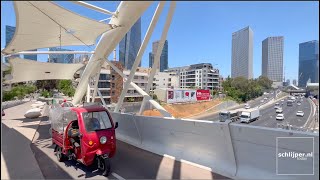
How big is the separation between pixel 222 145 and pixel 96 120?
3.86 metres

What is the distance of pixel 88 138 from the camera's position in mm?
6629

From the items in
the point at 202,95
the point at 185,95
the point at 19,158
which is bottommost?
the point at 202,95

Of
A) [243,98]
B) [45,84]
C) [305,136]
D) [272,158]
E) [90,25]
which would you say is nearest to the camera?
[305,136]

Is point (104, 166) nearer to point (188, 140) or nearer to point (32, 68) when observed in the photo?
point (188, 140)

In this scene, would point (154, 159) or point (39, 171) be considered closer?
point (39, 171)

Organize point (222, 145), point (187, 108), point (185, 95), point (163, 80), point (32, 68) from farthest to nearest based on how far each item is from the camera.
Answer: point (163, 80), point (185, 95), point (187, 108), point (32, 68), point (222, 145)

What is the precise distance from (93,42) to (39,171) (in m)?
9.54

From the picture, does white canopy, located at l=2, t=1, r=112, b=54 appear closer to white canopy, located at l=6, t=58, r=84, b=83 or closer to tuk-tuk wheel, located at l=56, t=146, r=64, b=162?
white canopy, located at l=6, t=58, r=84, b=83

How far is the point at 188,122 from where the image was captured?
24.8 feet

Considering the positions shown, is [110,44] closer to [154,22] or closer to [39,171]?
[154,22]

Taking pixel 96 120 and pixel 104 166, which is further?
pixel 96 120

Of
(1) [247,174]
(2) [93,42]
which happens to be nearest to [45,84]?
(2) [93,42]

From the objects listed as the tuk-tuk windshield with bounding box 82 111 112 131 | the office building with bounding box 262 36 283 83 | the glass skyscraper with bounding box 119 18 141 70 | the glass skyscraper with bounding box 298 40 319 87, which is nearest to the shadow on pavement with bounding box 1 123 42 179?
the tuk-tuk windshield with bounding box 82 111 112 131

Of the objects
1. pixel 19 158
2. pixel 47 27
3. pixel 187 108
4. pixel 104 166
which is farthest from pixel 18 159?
pixel 187 108
